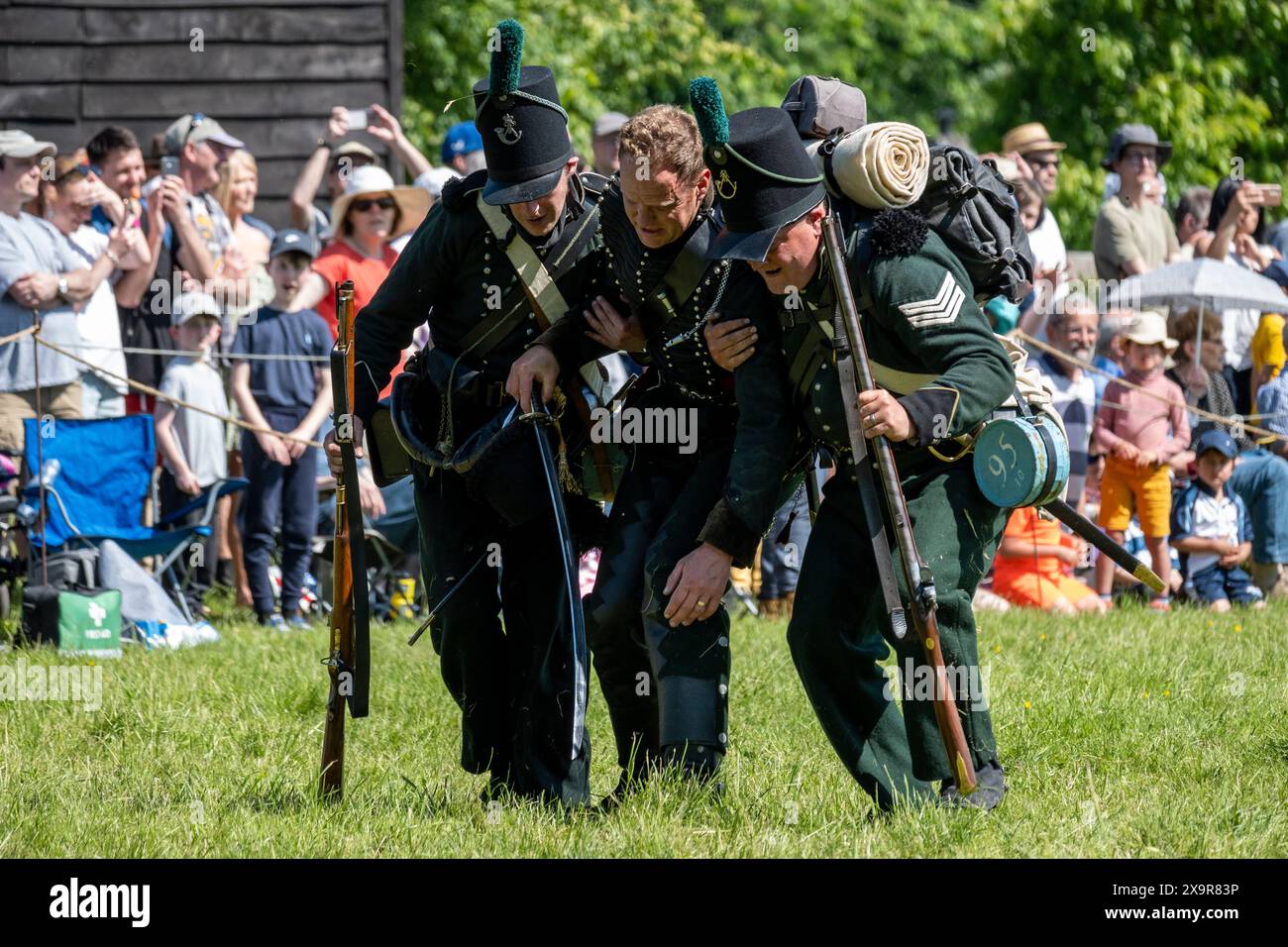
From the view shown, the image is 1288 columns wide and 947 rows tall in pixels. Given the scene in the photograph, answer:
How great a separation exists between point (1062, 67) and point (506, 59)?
20195mm

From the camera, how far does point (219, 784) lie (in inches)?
241

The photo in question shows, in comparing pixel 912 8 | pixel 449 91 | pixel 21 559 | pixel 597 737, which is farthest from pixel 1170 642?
pixel 912 8

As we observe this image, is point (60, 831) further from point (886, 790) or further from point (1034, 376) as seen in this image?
point (1034, 376)

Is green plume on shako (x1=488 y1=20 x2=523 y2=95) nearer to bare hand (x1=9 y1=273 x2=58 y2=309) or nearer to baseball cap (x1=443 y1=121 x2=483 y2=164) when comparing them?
bare hand (x1=9 y1=273 x2=58 y2=309)

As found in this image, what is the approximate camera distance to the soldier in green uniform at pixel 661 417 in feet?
17.6

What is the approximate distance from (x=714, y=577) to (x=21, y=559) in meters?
6.03

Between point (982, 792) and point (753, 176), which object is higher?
point (753, 176)

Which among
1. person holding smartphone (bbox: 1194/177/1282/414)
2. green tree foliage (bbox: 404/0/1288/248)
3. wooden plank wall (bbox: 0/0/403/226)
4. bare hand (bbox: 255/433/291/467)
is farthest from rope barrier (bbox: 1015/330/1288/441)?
green tree foliage (bbox: 404/0/1288/248)

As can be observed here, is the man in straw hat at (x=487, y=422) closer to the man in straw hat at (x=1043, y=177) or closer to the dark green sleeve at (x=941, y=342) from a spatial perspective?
the dark green sleeve at (x=941, y=342)

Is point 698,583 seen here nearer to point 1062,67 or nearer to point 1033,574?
point 1033,574

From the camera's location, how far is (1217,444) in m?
11.3

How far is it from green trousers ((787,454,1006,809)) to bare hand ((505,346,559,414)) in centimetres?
93

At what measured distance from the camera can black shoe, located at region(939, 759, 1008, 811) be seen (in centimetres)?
512

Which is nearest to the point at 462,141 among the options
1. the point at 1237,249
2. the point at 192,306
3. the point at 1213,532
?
the point at 192,306
